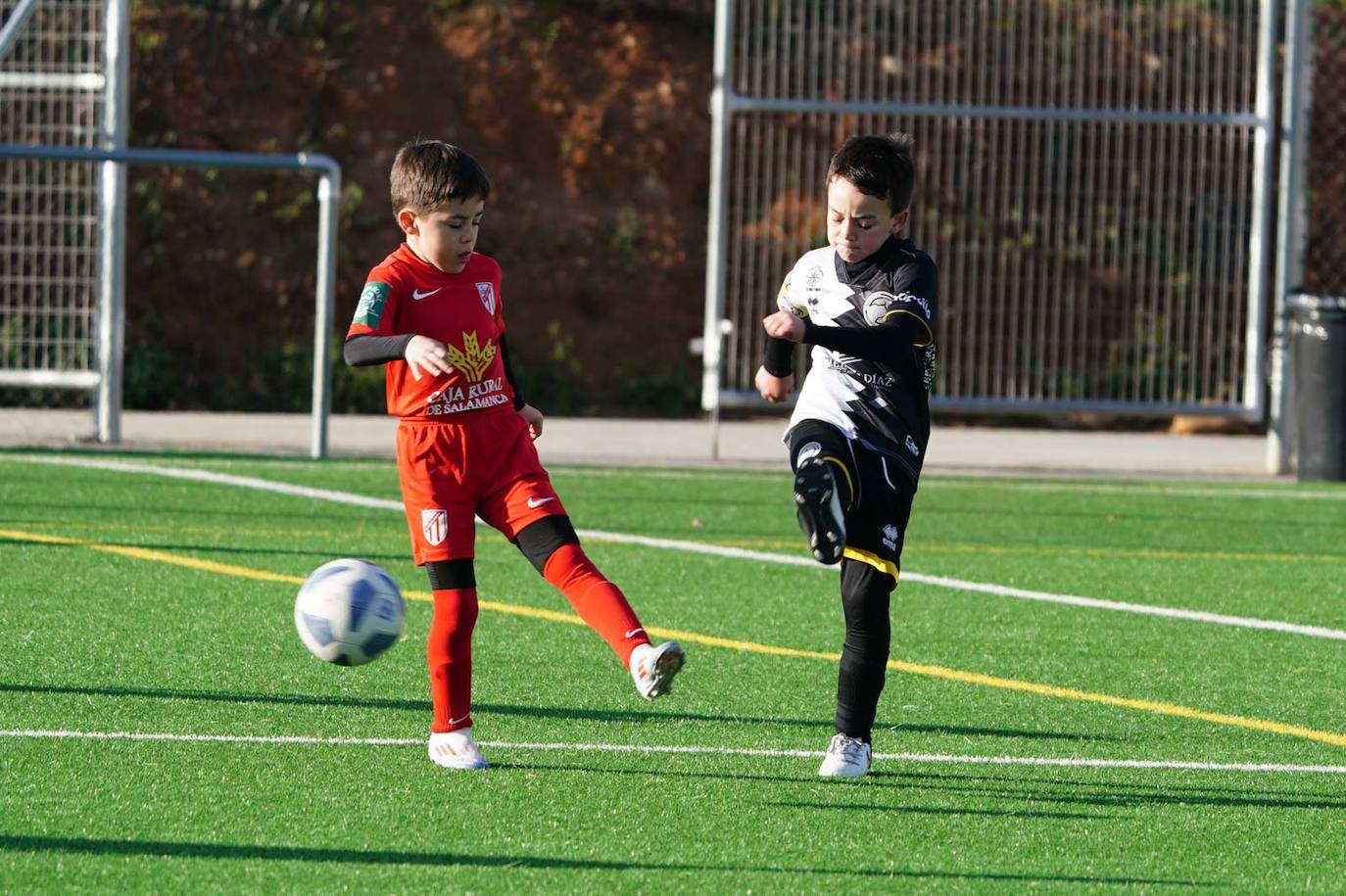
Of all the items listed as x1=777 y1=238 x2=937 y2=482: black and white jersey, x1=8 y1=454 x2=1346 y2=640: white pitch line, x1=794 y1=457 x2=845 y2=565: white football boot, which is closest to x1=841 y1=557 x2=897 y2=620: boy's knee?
x1=794 y1=457 x2=845 y2=565: white football boot

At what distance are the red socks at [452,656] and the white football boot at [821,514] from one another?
0.85m

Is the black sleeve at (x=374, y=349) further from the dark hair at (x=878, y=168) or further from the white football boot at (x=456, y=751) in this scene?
the dark hair at (x=878, y=168)

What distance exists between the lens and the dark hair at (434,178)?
4.82 metres

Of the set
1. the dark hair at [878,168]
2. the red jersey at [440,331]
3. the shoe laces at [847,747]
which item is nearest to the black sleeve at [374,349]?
the red jersey at [440,331]

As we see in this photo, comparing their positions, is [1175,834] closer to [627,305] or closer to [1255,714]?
[1255,714]

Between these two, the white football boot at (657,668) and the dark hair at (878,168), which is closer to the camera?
the white football boot at (657,668)

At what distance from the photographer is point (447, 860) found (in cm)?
401

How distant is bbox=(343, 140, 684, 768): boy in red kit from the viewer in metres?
4.84

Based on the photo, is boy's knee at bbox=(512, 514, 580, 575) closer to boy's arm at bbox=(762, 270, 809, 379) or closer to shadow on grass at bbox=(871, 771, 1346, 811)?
boy's arm at bbox=(762, 270, 809, 379)

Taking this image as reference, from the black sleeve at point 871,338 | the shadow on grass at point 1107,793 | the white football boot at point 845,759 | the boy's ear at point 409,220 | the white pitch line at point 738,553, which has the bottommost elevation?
the shadow on grass at point 1107,793

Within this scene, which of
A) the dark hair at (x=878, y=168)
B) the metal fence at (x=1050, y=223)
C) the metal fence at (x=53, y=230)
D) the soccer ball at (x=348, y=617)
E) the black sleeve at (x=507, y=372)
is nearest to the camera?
the dark hair at (x=878, y=168)

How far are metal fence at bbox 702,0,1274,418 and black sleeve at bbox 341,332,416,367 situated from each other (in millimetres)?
9314

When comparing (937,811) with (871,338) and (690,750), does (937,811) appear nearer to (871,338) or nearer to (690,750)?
(690,750)

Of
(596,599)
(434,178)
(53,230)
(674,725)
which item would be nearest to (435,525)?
(596,599)
